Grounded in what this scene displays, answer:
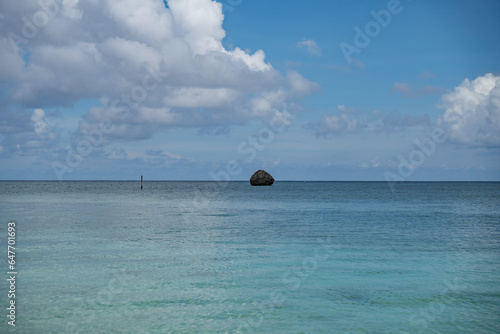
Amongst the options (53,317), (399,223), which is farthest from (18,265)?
(399,223)

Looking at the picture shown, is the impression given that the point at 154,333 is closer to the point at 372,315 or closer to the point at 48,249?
the point at 372,315

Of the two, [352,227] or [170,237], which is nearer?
[170,237]

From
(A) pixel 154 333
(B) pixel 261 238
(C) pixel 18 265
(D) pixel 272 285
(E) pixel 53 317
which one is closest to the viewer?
(A) pixel 154 333

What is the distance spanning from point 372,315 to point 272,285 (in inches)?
170

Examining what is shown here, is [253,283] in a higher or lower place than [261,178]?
lower

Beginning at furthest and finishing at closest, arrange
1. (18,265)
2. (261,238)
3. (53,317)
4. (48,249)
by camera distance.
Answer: (261,238)
(48,249)
(18,265)
(53,317)

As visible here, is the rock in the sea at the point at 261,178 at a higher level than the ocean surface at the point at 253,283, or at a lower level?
higher

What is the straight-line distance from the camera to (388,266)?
19.6m

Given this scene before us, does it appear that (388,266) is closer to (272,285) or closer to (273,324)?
(272,285)

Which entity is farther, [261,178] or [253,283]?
[261,178]

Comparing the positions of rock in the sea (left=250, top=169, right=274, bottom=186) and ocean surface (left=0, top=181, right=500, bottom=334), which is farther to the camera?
rock in the sea (left=250, top=169, right=274, bottom=186)

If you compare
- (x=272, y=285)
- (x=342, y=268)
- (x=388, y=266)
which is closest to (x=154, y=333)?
(x=272, y=285)

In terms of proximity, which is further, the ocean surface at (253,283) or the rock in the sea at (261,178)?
the rock in the sea at (261,178)

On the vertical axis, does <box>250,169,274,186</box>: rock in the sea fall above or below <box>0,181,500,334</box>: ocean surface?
above
